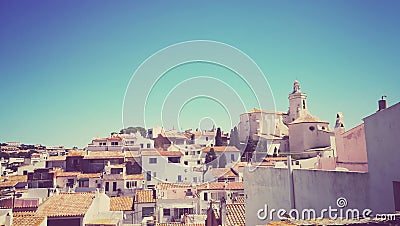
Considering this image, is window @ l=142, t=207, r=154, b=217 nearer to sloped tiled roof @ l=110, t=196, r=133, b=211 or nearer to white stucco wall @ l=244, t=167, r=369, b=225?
sloped tiled roof @ l=110, t=196, r=133, b=211

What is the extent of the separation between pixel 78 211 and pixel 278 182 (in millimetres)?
8347

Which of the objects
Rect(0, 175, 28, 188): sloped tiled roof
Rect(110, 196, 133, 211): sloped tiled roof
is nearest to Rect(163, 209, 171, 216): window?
Rect(110, 196, 133, 211): sloped tiled roof

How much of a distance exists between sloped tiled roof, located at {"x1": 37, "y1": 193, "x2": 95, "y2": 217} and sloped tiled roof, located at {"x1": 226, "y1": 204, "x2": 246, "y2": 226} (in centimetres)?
578

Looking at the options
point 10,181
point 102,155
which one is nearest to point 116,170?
point 102,155

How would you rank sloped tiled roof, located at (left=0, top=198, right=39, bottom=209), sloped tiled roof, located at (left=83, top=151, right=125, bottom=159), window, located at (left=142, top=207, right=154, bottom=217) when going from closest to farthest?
sloped tiled roof, located at (left=0, top=198, right=39, bottom=209), window, located at (left=142, top=207, right=154, bottom=217), sloped tiled roof, located at (left=83, top=151, right=125, bottom=159)

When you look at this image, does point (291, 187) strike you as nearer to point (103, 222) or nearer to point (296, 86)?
point (103, 222)

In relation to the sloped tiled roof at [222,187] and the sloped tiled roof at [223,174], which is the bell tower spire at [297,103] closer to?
the sloped tiled roof at [223,174]

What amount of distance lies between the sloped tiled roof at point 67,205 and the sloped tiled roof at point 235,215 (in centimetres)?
578

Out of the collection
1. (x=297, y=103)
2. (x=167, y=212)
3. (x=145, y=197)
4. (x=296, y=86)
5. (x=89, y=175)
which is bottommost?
(x=167, y=212)

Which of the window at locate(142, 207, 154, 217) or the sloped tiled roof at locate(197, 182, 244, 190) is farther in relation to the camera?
the sloped tiled roof at locate(197, 182, 244, 190)

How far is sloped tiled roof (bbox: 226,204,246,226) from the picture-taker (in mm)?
10500

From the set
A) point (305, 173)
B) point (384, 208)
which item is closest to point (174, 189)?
→ point (305, 173)

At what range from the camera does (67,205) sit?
43.5ft

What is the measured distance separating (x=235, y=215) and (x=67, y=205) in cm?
728
